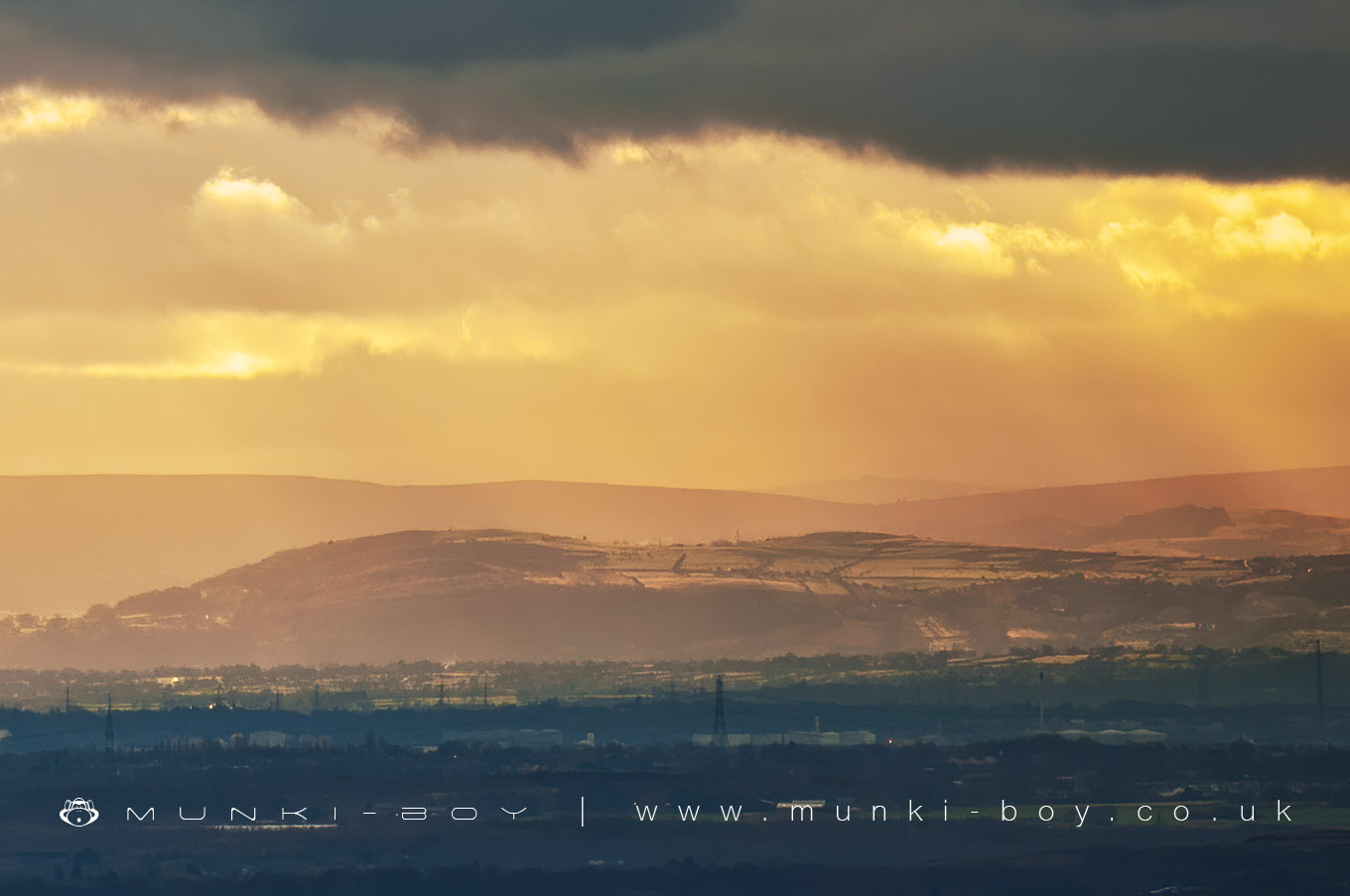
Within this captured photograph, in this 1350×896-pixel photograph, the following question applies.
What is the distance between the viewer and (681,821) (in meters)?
106

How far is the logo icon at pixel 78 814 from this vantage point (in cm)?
10675

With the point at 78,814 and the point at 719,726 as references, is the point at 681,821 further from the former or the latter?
the point at 719,726

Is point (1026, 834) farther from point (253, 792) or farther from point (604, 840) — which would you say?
point (253, 792)

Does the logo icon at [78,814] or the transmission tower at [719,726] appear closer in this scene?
the logo icon at [78,814]

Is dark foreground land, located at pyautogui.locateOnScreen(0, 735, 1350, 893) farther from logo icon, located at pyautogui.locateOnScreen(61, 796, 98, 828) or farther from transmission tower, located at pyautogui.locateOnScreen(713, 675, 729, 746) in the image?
transmission tower, located at pyautogui.locateOnScreen(713, 675, 729, 746)

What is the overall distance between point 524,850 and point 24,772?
50.0 meters

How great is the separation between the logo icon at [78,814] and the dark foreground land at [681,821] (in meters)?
0.71

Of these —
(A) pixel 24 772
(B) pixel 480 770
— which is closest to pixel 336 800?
(B) pixel 480 770

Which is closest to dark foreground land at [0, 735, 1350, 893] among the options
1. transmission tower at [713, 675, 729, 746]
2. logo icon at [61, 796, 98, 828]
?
logo icon at [61, 796, 98, 828]

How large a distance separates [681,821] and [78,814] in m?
31.1

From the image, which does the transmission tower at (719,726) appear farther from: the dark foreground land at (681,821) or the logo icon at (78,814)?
the logo icon at (78,814)

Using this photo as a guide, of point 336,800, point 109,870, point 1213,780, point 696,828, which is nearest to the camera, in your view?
point 109,870

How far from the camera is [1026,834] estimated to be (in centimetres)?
10119

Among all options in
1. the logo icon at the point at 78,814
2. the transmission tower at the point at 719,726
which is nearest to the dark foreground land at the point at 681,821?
the logo icon at the point at 78,814
